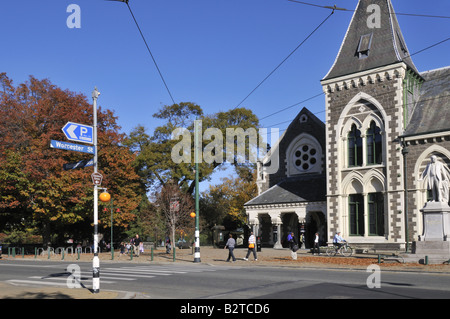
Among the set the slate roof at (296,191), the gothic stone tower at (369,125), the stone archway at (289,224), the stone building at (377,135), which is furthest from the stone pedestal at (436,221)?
the stone archway at (289,224)

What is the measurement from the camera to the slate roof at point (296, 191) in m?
38.6

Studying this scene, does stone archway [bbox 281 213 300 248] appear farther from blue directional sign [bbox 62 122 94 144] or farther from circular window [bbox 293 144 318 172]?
blue directional sign [bbox 62 122 94 144]

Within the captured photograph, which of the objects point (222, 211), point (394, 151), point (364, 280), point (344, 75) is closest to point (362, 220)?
point (394, 151)

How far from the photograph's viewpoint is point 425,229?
898 inches

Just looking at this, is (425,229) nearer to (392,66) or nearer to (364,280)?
(364,280)

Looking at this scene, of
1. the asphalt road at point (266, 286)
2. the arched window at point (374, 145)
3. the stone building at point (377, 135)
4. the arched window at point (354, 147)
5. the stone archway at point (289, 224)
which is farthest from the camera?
the stone archway at point (289, 224)

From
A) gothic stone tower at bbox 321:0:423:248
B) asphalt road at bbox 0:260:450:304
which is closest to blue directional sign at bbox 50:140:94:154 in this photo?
asphalt road at bbox 0:260:450:304

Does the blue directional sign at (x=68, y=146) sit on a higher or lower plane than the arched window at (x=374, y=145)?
lower

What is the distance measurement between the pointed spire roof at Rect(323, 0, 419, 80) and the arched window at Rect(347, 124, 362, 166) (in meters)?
4.36

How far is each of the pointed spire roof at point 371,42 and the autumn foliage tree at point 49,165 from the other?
2017cm

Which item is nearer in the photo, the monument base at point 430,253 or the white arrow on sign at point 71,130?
the white arrow on sign at point 71,130

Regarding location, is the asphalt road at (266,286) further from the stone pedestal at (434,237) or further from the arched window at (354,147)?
the arched window at (354,147)

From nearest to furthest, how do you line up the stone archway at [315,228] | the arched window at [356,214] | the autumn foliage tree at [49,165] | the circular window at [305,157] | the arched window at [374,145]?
the arched window at [374,145]
the arched window at [356,214]
the autumn foliage tree at [49,165]
the stone archway at [315,228]
the circular window at [305,157]

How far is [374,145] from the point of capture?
3316cm
